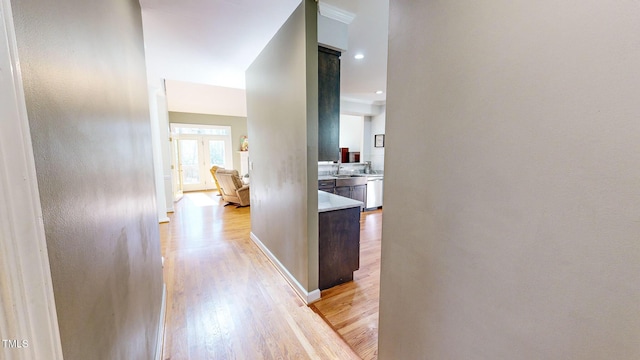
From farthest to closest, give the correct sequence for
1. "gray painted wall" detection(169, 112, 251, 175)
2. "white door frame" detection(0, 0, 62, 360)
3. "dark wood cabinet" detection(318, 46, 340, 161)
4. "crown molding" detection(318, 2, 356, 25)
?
"gray painted wall" detection(169, 112, 251, 175) → "dark wood cabinet" detection(318, 46, 340, 161) → "crown molding" detection(318, 2, 356, 25) → "white door frame" detection(0, 0, 62, 360)

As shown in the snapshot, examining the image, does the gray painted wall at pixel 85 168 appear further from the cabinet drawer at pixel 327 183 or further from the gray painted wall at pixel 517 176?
the cabinet drawer at pixel 327 183

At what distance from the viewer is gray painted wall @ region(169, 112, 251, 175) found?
25.0ft

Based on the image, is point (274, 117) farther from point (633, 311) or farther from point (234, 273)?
point (633, 311)

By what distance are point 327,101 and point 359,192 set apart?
336cm

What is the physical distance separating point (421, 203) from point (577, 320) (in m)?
0.54

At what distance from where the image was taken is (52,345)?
1.32 ft

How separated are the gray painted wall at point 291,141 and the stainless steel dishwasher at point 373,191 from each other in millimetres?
3011

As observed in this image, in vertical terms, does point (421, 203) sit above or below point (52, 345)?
above

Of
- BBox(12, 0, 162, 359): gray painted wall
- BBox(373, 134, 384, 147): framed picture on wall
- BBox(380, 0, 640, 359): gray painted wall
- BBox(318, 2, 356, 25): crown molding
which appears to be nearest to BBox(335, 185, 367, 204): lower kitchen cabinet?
BBox(373, 134, 384, 147): framed picture on wall

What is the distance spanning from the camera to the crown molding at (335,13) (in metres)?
1.90

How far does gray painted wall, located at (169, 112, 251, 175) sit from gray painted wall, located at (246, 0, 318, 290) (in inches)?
236

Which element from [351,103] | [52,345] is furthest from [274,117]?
[351,103]

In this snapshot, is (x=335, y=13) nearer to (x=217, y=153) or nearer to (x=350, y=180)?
(x=350, y=180)

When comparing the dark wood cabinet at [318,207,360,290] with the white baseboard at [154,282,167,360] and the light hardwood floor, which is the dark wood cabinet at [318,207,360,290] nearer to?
the light hardwood floor
